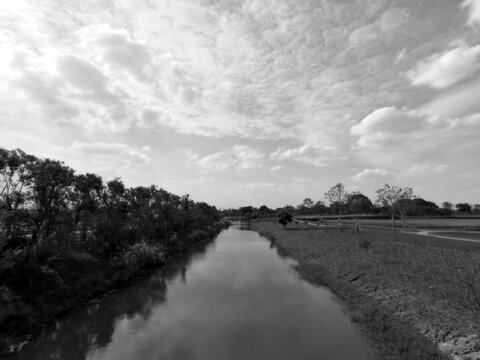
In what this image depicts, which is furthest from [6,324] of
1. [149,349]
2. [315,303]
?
[315,303]

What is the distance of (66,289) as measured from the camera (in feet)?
72.3

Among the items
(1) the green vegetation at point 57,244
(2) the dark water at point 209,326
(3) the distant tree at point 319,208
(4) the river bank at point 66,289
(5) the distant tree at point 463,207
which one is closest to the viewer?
(2) the dark water at point 209,326

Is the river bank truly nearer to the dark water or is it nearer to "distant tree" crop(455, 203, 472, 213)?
the dark water

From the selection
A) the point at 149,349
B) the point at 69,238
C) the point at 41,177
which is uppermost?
the point at 41,177

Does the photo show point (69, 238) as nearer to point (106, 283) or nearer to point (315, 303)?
point (106, 283)

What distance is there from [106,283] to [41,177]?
10.5 metres

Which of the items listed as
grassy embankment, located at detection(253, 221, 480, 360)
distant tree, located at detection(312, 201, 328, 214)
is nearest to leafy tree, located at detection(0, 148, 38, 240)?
grassy embankment, located at detection(253, 221, 480, 360)

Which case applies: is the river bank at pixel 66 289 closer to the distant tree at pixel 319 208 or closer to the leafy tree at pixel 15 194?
the leafy tree at pixel 15 194

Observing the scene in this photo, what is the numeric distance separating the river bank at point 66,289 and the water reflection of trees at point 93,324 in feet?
2.62

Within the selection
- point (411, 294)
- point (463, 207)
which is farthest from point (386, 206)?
point (463, 207)

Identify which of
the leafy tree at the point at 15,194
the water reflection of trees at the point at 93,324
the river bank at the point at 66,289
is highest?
the leafy tree at the point at 15,194

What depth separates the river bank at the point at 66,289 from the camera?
54.5ft

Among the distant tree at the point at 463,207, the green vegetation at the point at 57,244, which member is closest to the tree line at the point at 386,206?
the distant tree at the point at 463,207

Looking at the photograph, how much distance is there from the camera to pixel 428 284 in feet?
59.5
